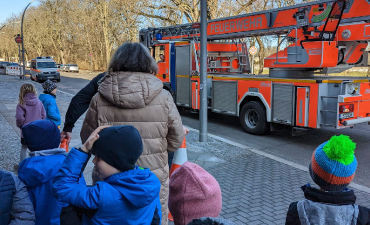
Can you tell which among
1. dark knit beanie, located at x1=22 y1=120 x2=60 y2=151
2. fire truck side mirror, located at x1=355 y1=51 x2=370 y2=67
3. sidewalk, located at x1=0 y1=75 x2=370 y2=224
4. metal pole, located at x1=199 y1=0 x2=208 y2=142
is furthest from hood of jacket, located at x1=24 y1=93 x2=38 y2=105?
fire truck side mirror, located at x1=355 y1=51 x2=370 y2=67

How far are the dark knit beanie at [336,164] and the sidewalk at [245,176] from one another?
2.40 metres

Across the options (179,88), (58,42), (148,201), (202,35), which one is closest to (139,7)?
(179,88)

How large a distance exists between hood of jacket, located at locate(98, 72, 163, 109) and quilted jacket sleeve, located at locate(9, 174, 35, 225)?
0.82 meters

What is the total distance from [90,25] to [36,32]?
795 inches

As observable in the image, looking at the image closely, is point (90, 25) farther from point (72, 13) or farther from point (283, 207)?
point (283, 207)

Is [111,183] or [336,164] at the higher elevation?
[336,164]

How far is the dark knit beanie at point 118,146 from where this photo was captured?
1843 mm

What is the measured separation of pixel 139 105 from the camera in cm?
243

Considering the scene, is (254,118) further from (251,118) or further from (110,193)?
(110,193)

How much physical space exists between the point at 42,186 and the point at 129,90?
2.98 feet

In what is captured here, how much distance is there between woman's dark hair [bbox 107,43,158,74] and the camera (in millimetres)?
2506

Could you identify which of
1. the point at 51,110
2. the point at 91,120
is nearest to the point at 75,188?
the point at 91,120

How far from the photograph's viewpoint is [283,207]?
455 centimetres

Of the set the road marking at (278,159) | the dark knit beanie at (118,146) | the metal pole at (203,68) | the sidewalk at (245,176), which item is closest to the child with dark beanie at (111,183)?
the dark knit beanie at (118,146)
